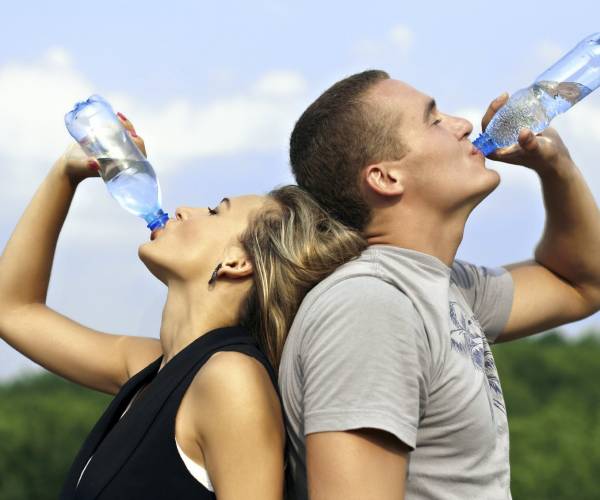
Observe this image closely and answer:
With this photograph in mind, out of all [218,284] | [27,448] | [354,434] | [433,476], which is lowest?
[27,448]

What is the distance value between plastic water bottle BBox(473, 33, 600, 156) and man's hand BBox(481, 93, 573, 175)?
88 millimetres

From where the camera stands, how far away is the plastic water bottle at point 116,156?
3.74 metres

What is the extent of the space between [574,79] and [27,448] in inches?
220

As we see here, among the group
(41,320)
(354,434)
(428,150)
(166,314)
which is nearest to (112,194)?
(41,320)

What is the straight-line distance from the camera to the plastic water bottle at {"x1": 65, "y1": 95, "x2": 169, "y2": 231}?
3.74m

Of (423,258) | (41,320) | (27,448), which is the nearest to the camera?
(423,258)

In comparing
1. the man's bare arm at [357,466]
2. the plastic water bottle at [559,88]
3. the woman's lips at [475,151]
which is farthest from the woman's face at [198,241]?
the plastic water bottle at [559,88]

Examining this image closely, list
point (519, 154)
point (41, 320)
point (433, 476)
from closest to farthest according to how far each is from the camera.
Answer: point (433, 476) → point (519, 154) → point (41, 320)

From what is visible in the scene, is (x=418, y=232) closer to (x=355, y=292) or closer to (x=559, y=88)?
(x=355, y=292)

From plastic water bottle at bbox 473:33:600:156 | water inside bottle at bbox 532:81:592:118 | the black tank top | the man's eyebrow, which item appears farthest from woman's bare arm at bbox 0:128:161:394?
water inside bottle at bbox 532:81:592:118

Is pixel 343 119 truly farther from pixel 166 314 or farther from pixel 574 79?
pixel 574 79

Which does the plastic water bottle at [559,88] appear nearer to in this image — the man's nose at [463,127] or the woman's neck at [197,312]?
the man's nose at [463,127]

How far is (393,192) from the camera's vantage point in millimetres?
3098

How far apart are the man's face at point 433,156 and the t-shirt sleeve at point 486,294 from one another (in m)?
0.47
